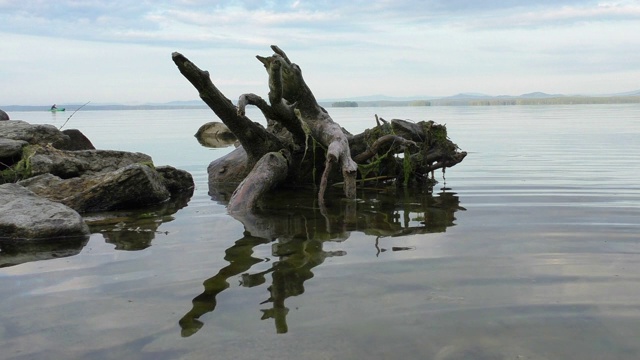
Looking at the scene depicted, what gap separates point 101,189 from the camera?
9922 millimetres

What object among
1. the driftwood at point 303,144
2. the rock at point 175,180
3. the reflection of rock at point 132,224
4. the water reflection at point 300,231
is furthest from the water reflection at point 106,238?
the rock at point 175,180

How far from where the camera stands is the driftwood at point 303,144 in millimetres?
10656

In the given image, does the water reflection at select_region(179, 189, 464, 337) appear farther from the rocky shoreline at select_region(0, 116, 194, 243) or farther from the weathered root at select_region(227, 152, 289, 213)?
the rocky shoreline at select_region(0, 116, 194, 243)

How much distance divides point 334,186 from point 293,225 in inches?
170

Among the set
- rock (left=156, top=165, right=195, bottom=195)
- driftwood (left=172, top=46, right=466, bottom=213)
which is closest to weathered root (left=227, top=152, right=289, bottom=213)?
driftwood (left=172, top=46, right=466, bottom=213)

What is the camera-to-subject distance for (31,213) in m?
7.84

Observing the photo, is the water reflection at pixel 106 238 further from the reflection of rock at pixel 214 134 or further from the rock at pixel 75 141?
the reflection of rock at pixel 214 134

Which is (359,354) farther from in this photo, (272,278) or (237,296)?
(272,278)

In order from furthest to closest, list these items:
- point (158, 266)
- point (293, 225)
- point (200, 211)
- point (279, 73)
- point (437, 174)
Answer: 1. point (437, 174)
2. point (279, 73)
3. point (200, 211)
4. point (293, 225)
5. point (158, 266)

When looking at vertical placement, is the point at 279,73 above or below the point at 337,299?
above

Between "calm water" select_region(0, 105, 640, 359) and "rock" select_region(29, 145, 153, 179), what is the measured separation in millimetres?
2705

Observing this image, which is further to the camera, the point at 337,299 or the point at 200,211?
the point at 200,211

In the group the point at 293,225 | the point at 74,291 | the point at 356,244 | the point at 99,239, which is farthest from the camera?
the point at 293,225

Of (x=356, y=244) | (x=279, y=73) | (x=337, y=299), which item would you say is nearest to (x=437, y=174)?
(x=279, y=73)
